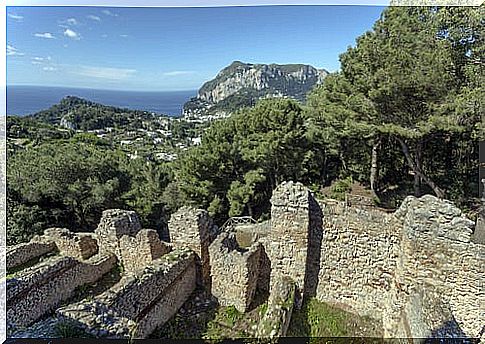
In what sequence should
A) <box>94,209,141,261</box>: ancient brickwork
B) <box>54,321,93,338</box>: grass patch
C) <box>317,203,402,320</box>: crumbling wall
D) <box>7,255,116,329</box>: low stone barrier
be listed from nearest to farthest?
<box>54,321,93,338</box>: grass patch, <box>317,203,402,320</box>: crumbling wall, <box>7,255,116,329</box>: low stone barrier, <box>94,209,141,261</box>: ancient brickwork

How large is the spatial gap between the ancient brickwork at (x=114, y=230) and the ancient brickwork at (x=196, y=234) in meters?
0.81

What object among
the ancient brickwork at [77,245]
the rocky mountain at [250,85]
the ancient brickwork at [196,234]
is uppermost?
the rocky mountain at [250,85]

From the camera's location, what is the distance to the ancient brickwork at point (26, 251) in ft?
14.3

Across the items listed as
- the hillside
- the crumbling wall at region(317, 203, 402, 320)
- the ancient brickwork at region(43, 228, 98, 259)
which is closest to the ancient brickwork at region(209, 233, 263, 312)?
the crumbling wall at region(317, 203, 402, 320)

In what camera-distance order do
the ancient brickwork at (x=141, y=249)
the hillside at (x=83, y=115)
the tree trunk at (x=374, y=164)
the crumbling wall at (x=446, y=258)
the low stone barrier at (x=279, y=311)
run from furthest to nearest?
the hillside at (x=83, y=115) → the tree trunk at (x=374, y=164) → the ancient brickwork at (x=141, y=249) → the low stone barrier at (x=279, y=311) → the crumbling wall at (x=446, y=258)

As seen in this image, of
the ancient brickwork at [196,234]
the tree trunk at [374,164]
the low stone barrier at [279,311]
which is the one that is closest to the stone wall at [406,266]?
the low stone barrier at [279,311]

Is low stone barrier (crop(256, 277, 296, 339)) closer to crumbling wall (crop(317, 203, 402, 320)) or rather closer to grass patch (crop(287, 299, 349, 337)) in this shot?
grass patch (crop(287, 299, 349, 337))

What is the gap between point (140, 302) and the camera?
9.57 feet

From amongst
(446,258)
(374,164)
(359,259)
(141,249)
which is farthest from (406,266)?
(374,164)

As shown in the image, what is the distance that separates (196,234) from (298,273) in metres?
1.02

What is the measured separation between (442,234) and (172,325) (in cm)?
221

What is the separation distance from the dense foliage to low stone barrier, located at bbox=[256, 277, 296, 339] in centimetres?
368

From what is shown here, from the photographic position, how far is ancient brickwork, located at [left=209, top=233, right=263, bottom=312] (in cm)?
325

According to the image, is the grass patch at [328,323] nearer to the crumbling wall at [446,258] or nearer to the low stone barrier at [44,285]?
the crumbling wall at [446,258]
